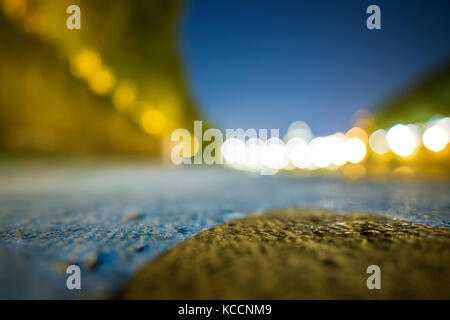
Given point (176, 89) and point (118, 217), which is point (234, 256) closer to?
point (118, 217)

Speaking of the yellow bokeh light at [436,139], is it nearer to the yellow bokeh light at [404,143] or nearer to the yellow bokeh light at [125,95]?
the yellow bokeh light at [404,143]

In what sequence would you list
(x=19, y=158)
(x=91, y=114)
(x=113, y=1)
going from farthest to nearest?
1. (x=91, y=114)
2. (x=113, y=1)
3. (x=19, y=158)

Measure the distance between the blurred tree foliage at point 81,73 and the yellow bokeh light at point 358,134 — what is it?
18.9 meters

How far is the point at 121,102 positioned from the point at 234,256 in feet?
27.5

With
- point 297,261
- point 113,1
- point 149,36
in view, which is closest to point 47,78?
point 113,1

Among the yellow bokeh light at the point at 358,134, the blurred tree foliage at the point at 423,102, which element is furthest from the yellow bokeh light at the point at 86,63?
the yellow bokeh light at the point at 358,134

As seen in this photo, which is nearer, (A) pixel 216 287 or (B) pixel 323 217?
(A) pixel 216 287

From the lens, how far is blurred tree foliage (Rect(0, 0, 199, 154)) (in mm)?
3918

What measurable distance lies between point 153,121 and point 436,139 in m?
11.2

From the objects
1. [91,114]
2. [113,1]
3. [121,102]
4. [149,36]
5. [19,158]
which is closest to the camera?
[19,158]

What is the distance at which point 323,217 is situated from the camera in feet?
2.79

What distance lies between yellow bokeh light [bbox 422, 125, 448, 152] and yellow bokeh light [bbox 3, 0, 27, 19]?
10462mm

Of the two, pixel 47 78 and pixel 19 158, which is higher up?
pixel 47 78

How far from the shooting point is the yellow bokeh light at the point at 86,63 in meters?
5.26
